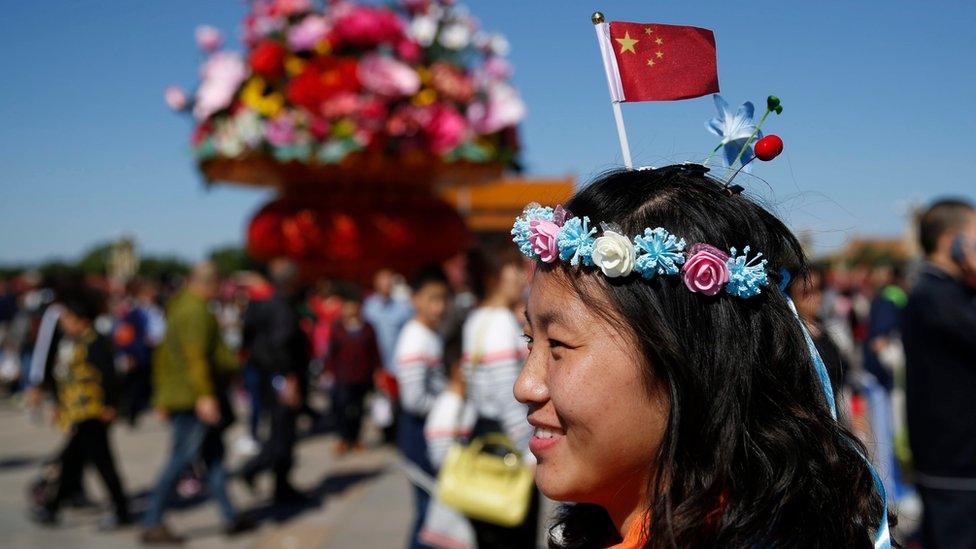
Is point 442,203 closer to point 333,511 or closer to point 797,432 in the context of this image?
point 797,432

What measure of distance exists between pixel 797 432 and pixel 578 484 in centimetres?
32

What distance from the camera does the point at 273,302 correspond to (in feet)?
24.4

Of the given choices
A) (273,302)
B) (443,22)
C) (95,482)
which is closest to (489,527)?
(443,22)

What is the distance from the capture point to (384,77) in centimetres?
385

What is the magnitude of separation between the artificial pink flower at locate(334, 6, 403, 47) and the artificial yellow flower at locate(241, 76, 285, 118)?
405 millimetres

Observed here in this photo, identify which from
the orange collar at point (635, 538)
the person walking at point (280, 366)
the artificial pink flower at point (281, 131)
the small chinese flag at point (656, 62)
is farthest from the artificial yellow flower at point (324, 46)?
the person walking at point (280, 366)

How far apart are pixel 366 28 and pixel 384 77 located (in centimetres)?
24

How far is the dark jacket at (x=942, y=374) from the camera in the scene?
10.5ft

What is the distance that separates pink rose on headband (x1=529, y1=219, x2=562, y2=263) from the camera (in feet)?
4.32

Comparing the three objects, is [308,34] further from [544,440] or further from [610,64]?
[544,440]

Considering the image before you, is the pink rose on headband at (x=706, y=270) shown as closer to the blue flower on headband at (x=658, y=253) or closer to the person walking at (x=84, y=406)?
the blue flower on headband at (x=658, y=253)

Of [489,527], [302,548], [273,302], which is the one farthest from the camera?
[273,302]

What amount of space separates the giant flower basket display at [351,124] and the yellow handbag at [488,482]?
3.09 feet

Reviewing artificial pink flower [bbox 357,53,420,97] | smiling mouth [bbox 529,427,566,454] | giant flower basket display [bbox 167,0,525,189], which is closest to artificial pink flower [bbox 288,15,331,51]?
giant flower basket display [bbox 167,0,525,189]
